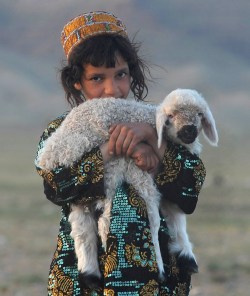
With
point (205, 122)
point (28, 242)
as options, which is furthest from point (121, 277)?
point (28, 242)

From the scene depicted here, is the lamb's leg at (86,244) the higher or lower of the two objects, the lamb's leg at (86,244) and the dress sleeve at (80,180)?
the lower

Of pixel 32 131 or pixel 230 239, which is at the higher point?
pixel 32 131

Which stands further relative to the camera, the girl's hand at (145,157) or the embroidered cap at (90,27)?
the embroidered cap at (90,27)

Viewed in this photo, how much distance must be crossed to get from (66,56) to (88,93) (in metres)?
0.20

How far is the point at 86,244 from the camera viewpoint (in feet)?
12.5

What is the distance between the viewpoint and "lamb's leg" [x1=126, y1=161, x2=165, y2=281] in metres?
3.81

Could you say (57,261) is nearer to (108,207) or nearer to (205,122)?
(108,207)

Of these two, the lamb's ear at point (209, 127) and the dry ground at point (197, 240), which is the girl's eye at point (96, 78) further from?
the dry ground at point (197, 240)

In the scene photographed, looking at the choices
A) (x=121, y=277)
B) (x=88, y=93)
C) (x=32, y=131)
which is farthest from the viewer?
(x=32, y=131)

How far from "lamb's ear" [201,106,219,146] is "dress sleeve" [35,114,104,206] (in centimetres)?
42

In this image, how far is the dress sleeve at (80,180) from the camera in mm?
3824

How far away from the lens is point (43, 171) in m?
3.93

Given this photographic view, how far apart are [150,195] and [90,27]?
30.3 inches

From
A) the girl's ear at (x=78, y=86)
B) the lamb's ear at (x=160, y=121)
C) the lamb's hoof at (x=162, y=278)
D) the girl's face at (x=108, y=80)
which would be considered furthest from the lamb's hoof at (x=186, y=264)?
the girl's ear at (x=78, y=86)
